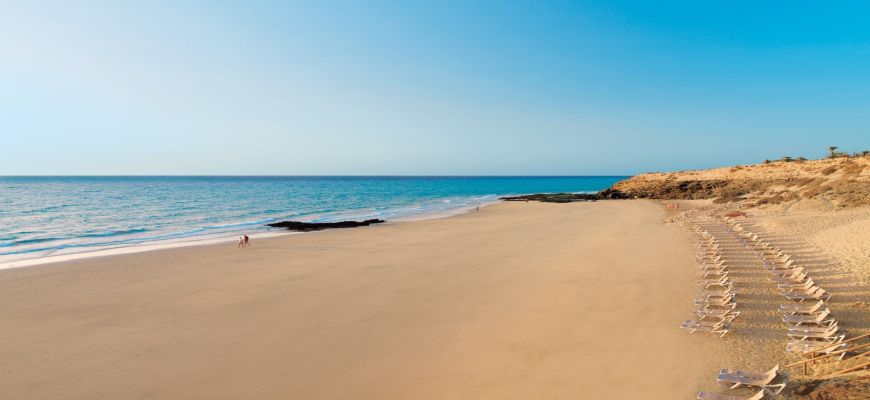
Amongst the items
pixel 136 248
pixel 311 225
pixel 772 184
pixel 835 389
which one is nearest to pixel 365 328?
pixel 835 389

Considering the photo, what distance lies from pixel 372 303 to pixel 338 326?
201cm

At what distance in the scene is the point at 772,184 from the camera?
160ft

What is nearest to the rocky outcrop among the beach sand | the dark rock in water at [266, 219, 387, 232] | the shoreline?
A: the beach sand

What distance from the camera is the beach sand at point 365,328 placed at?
8398mm

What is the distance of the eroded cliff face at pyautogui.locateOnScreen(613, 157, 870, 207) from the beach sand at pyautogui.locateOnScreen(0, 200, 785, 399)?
62.3 ft

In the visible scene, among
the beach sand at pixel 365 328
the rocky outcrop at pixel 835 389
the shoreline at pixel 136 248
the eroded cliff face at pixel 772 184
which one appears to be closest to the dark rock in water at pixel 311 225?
the shoreline at pixel 136 248

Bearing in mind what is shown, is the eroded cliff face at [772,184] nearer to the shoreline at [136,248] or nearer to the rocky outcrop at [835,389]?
the rocky outcrop at [835,389]

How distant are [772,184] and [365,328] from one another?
54.0 m

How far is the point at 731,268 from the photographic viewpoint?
16.0 metres

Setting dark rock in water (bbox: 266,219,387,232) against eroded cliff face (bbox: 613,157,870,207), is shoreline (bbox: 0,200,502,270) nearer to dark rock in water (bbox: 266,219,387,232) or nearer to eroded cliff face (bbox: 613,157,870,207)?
dark rock in water (bbox: 266,219,387,232)

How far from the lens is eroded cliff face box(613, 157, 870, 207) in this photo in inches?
1200

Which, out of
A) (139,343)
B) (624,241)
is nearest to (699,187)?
(624,241)

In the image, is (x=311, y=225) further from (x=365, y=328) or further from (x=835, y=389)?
(x=835, y=389)

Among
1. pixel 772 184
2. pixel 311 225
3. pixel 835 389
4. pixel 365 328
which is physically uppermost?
pixel 772 184
